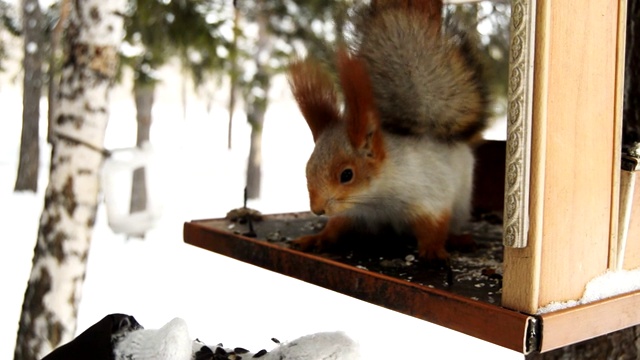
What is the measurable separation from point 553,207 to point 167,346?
0.38 m

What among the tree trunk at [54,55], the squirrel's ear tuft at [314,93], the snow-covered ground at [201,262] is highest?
the tree trunk at [54,55]

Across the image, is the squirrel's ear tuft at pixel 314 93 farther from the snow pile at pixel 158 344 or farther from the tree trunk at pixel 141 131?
the tree trunk at pixel 141 131

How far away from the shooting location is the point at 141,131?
2154 millimetres

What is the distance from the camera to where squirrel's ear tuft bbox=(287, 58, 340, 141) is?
798mm

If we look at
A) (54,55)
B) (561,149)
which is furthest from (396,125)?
(54,55)

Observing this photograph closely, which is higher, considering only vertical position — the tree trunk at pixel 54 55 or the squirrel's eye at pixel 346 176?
the tree trunk at pixel 54 55

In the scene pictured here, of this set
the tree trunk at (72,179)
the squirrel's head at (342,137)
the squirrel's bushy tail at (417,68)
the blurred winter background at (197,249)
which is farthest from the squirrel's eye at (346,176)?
the tree trunk at (72,179)

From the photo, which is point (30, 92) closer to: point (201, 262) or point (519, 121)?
point (201, 262)

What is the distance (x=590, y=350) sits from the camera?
3.25 feet

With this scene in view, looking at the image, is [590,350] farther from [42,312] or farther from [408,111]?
[42,312]

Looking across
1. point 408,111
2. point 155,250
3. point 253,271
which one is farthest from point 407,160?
point 155,250

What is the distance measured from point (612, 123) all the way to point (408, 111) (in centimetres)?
27

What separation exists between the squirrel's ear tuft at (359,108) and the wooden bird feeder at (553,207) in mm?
151

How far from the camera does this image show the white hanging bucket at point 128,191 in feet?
7.10
